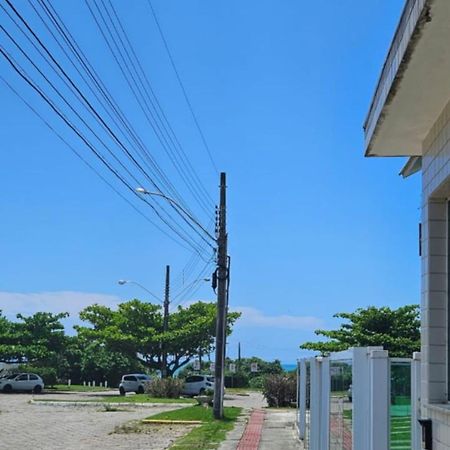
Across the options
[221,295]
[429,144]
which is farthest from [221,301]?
[429,144]

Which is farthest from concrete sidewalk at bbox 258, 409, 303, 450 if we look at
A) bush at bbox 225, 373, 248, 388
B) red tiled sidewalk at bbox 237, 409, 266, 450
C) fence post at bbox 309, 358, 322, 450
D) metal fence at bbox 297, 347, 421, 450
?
bush at bbox 225, 373, 248, 388

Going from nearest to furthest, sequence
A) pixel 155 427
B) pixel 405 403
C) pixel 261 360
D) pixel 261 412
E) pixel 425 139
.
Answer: pixel 405 403, pixel 425 139, pixel 155 427, pixel 261 412, pixel 261 360

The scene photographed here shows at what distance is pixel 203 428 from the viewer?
80.3ft

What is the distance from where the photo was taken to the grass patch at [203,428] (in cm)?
1960

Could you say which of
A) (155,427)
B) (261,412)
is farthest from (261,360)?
(155,427)

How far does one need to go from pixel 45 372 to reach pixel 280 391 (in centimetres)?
2664

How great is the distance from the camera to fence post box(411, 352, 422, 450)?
6479 mm

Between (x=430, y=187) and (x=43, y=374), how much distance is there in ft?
178

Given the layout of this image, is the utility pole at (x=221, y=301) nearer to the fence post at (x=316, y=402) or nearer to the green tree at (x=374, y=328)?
the green tree at (x=374, y=328)

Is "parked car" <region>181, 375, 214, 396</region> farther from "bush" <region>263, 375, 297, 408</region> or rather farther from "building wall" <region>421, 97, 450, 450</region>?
"building wall" <region>421, 97, 450, 450</region>

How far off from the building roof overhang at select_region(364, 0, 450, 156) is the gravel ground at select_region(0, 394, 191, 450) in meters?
13.4

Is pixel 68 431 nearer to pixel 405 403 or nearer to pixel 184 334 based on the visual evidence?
pixel 405 403

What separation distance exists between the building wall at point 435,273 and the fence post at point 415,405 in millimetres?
146

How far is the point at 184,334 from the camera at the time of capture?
55844 millimetres
